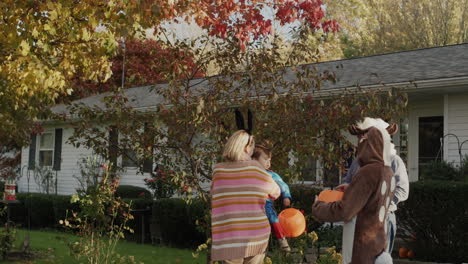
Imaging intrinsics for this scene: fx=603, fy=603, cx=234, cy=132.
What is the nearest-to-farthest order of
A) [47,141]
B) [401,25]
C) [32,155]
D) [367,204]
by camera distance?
[367,204], [47,141], [32,155], [401,25]

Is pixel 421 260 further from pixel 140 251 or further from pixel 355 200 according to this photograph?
pixel 355 200

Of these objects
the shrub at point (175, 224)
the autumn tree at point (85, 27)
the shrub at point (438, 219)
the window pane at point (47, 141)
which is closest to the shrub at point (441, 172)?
the shrub at point (438, 219)

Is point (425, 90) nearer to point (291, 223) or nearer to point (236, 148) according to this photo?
point (291, 223)

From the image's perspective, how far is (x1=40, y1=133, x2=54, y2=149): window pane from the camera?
22.2 metres

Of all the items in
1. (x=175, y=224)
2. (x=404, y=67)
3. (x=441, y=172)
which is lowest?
(x=175, y=224)

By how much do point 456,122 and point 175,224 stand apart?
6.38 meters

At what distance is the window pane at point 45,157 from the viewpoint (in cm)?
2220

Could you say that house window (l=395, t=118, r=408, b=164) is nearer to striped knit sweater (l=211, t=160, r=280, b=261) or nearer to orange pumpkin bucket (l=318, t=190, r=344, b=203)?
striped knit sweater (l=211, t=160, r=280, b=261)

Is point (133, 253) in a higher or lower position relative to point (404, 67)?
lower

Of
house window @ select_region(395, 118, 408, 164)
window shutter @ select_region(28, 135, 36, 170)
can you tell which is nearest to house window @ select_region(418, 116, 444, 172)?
house window @ select_region(395, 118, 408, 164)

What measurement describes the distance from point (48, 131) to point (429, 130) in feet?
47.7

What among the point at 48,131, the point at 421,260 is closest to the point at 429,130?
the point at 421,260

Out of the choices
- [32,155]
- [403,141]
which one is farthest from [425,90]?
[32,155]

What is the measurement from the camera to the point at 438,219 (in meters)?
9.59
